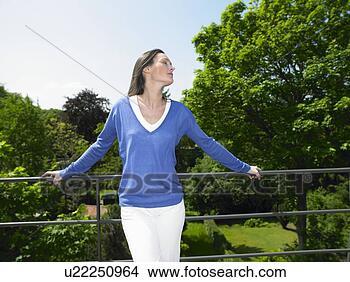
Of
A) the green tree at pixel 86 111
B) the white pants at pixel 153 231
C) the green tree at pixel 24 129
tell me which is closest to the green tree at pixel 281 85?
the green tree at pixel 24 129

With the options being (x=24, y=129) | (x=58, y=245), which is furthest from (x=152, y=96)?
(x=24, y=129)

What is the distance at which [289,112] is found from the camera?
12.6 metres

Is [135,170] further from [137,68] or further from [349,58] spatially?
[349,58]

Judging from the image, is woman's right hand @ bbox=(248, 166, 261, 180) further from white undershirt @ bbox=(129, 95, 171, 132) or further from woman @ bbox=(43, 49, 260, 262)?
white undershirt @ bbox=(129, 95, 171, 132)

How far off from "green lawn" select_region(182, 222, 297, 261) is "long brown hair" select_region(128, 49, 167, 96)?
38.6ft

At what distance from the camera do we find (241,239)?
1891 centimetres

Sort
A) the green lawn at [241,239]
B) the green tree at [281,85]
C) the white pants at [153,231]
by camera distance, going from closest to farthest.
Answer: the white pants at [153,231], the green tree at [281,85], the green lawn at [241,239]

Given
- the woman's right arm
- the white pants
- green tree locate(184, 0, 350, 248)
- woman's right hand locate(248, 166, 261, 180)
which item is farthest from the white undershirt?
green tree locate(184, 0, 350, 248)

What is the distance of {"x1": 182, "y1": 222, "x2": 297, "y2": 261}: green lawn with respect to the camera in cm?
1397

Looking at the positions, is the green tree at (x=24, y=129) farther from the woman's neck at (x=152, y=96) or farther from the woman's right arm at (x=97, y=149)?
the woman's neck at (x=152, y=96)

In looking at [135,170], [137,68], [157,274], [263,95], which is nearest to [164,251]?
[157,274]

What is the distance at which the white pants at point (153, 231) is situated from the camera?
5.48 ft

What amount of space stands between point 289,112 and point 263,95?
3.90 feet

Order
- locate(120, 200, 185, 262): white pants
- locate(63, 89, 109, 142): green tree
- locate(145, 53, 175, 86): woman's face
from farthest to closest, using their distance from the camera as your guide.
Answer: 1. locate(63, 89, 109, 142): green tree
2. locate(145, 53, 175, 86): woman's face
3. locate(120, 200, 185, 262): white pants
